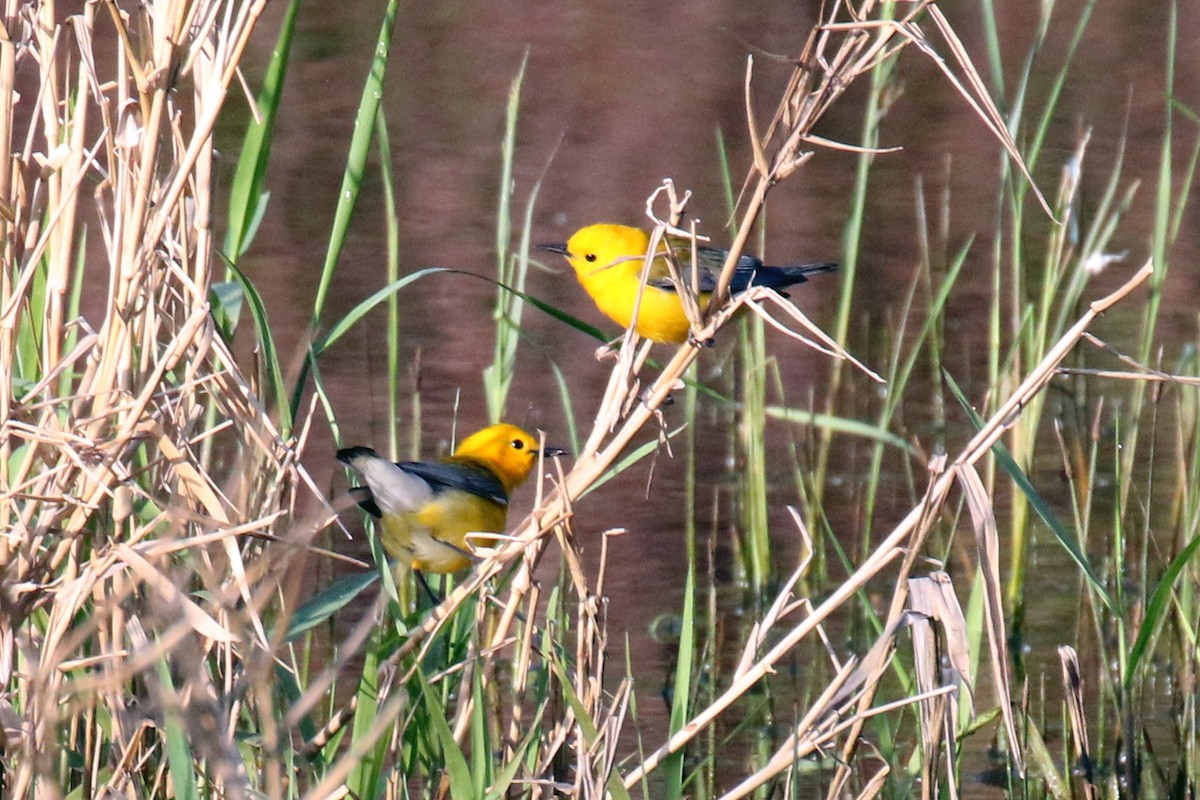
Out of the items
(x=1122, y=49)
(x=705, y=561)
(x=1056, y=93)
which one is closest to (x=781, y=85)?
(x=1122, y=49)

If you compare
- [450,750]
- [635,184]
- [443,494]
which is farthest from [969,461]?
[635,184]

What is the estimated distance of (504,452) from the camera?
11.6 ft

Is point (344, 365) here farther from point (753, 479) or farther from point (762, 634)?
point (762, 634)

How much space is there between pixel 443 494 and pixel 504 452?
0.39m

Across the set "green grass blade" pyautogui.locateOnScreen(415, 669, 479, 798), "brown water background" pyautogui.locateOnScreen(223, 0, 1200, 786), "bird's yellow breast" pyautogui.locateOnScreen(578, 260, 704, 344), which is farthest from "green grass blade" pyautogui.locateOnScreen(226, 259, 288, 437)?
"bird's yellow breast" pyautogui.locateOnScreen(578, 260, 704, 344)

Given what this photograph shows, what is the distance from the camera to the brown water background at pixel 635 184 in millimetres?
4508

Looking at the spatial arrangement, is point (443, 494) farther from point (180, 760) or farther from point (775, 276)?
point (180, 760)

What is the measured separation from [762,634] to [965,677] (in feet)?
1.08

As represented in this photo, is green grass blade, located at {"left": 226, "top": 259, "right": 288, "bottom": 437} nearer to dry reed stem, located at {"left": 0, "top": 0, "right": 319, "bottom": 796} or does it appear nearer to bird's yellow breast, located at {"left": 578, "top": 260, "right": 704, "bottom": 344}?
dry reed stem, located at {"left": 0, "top": 0, "right": 319, "bottom": 796}

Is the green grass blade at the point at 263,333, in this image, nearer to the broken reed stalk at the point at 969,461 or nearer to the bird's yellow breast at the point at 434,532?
the bird's yellow breast at the point at 434,532

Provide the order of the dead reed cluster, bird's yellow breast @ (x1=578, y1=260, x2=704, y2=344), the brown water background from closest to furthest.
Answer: the dead reed cluster, bird's yellow breast @ (x1=578, y1=260, x2=704, y2=344), the brown water background

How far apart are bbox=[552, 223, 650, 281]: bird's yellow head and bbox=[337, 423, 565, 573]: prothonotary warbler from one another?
0.40 meters

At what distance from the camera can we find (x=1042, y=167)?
6.75m

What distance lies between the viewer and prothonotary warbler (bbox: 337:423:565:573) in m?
2.88
